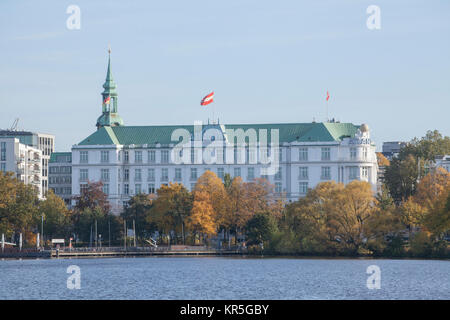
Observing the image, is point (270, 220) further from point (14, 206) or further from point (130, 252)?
point (14, 206)

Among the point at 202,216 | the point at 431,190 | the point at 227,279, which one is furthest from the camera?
the point at 202,216

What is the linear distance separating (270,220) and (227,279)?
52713 millimetres

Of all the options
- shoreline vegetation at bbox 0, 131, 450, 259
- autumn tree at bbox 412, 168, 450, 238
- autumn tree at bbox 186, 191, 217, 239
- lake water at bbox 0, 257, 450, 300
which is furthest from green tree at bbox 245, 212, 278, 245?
autumn tree at bbox 412, 168, 450, 238

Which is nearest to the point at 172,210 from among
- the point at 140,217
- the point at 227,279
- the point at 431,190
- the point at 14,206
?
the point at 140,217

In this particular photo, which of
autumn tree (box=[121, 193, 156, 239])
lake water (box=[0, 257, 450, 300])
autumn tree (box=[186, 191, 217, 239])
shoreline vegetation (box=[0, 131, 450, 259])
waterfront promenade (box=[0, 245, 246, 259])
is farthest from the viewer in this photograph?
autumn tree (box=[121, 193, 156, 239])

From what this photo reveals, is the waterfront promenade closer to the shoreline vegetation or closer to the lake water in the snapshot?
the shoreline vegetation

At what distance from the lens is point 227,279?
12738cm

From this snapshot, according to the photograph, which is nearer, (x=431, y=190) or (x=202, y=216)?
(x=431, y=190)

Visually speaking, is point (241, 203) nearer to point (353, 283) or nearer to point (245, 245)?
point (245, 245)

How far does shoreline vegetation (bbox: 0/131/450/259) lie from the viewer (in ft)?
555

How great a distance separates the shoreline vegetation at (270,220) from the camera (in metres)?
169

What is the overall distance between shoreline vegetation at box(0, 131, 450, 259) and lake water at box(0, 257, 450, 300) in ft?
26.2

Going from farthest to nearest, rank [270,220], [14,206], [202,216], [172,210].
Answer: [172,210] < [202,216] < [14,206] < [270,220]

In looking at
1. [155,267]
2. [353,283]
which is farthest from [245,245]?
[353,283]
